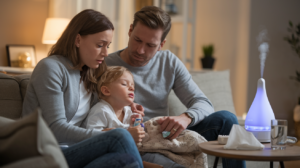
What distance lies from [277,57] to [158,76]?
2.95m

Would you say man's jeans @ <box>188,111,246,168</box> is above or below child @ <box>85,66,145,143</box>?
below

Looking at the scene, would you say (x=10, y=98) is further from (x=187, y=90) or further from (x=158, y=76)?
(x=187, y=90)

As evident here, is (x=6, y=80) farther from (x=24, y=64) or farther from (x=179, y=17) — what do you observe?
(x=179, y=17)

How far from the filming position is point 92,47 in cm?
139

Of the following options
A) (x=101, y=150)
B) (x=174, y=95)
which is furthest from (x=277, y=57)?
(x=101, y=150)

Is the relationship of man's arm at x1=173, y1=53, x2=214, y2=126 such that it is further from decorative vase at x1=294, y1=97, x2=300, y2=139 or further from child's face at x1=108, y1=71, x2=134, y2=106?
decorative vase at x1=294, y1=97, x2=300, y2=139

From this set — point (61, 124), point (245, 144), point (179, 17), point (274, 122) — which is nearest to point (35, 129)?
point (61, 124)

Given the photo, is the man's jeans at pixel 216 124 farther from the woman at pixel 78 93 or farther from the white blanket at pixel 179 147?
the woman at pixel 78 93

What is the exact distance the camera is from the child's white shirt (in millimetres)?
1386

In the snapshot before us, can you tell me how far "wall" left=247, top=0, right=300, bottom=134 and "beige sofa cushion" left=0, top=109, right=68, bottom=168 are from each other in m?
3.82

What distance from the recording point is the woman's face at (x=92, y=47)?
139cm

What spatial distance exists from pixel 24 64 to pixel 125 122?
195cm

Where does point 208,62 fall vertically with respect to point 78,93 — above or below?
below

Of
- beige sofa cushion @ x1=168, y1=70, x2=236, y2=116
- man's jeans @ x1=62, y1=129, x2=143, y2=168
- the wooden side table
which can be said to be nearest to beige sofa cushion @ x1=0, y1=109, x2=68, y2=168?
man's jeans @ x1=62, y1=129, x2=143, y2=168
